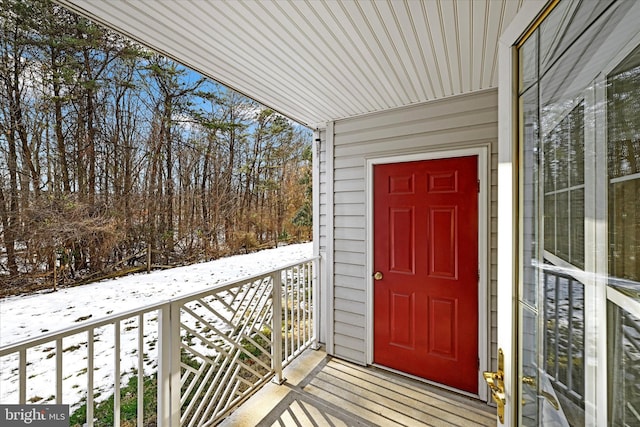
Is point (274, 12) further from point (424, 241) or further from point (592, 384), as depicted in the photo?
point (424, 241)

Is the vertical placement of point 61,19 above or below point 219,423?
above

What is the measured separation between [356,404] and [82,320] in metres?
3.77

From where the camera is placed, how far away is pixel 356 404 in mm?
2127

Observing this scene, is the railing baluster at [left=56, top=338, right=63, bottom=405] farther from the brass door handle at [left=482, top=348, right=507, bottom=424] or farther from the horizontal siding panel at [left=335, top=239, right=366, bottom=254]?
the horizontal siding panel at [left=335, top=239, right=366, bottom=254]

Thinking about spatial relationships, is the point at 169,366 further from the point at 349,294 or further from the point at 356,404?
the point at 349,294

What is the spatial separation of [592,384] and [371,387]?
2.16 m

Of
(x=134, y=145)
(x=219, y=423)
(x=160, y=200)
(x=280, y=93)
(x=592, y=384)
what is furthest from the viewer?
(x=160, y=200)

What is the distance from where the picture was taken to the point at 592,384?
1.79 ft

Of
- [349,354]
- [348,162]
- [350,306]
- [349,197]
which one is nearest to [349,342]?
[349,354]

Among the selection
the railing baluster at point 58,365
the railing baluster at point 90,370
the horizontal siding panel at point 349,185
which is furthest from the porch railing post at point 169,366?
the horizontal siding panel at point 349,185

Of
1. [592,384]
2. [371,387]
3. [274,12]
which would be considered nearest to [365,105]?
[274,12]

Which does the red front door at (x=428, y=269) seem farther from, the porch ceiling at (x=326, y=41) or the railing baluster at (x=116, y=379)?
the railing baluster at (x=116, y=379)

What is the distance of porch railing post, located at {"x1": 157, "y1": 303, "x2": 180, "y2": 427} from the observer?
1.56 metres

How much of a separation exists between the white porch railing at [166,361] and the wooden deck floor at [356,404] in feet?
0.54
